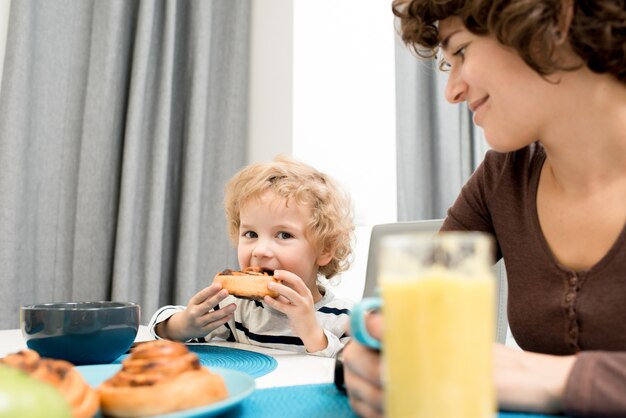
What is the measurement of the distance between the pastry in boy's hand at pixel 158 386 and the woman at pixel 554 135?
1.48 ft

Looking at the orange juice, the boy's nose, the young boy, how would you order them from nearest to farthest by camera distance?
the orange juice < the young boy < the boy's nose

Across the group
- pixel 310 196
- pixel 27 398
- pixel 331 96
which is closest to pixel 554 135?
pixel 310 196

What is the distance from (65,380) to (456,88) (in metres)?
0.72

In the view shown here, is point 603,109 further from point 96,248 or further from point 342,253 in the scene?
point 96,248

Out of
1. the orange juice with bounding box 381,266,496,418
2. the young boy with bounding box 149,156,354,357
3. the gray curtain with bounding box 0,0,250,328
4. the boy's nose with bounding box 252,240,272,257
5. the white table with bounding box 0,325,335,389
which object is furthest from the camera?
the gray curtain with bounding box 0,0,250,328

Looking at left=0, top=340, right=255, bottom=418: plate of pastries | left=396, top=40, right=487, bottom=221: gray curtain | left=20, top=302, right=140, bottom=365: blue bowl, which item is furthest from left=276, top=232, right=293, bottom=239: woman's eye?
left=396, top=40, right=487, bottom=221: gray curtain

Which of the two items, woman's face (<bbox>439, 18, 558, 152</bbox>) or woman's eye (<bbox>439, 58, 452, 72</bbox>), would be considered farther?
woman's eye (<bbox>439, 58, 452, 72</bbox>)

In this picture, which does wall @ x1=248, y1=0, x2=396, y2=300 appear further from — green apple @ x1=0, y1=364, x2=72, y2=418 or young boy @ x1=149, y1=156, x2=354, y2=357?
green apple @ x1=0, y1=364, x2=72, y2=418

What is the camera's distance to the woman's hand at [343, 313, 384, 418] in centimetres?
53

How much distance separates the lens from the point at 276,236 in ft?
4.77

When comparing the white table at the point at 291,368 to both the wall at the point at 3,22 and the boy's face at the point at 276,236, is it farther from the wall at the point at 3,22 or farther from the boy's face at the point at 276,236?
the wall at the point at 3,22

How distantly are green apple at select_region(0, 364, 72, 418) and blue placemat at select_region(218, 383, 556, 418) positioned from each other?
0.19 metres

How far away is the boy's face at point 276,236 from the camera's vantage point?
142cm

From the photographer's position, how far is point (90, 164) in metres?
2.20
